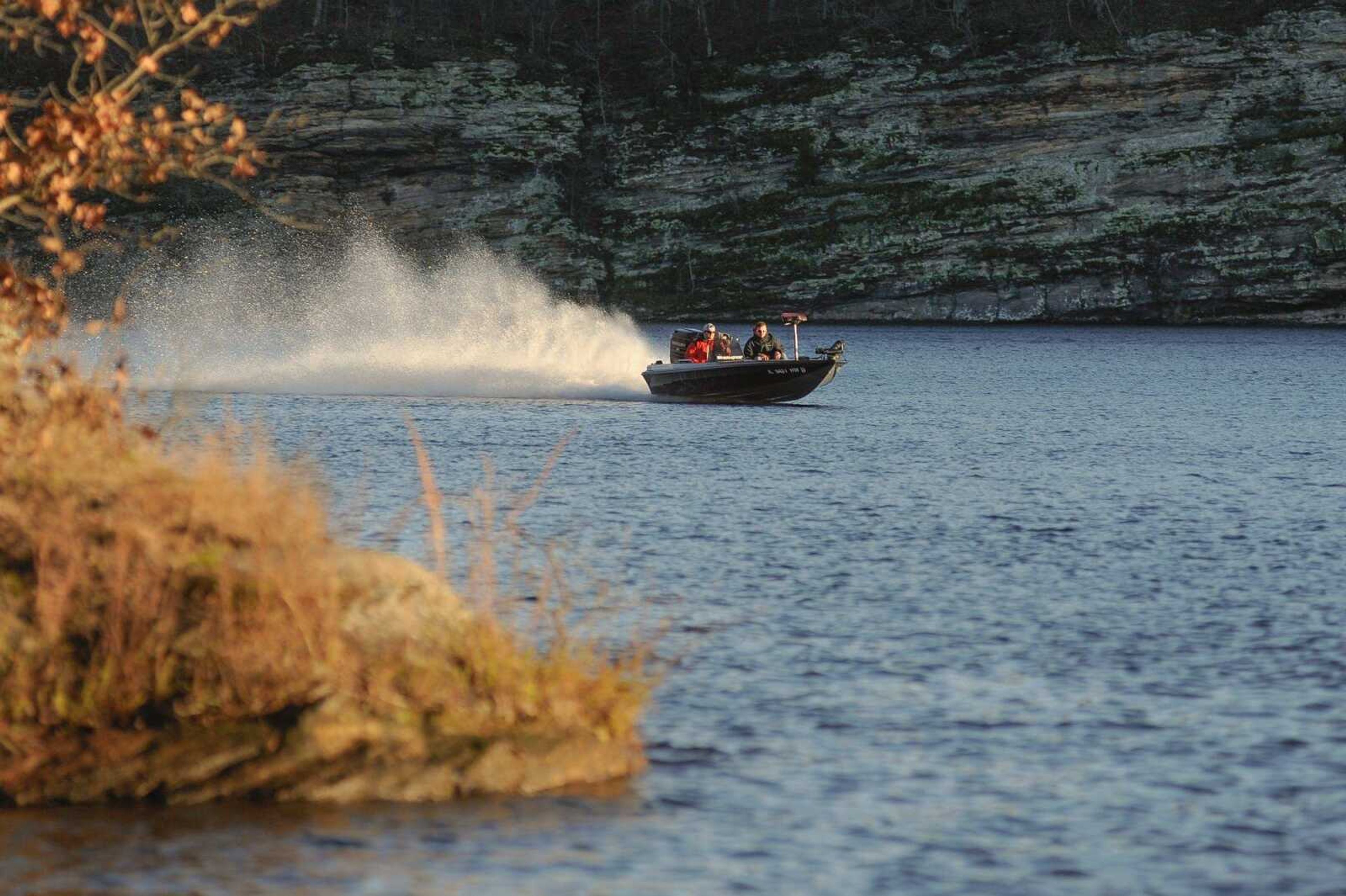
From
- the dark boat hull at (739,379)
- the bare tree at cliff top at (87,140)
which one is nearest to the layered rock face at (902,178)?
the dark boat hull at (739,379)

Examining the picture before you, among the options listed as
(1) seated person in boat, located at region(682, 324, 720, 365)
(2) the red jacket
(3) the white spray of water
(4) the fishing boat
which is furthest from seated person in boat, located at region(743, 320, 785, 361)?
(3) the white spray of water

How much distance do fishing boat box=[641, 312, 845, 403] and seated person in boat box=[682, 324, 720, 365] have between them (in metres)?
0.06

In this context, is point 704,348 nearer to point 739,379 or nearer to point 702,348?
point 702,348

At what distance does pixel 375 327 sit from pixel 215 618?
9986 cm

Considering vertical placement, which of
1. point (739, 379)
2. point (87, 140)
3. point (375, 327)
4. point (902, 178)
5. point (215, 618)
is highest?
point (902, 178)

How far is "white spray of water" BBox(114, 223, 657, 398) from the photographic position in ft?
206

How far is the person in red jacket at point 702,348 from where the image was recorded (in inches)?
2014

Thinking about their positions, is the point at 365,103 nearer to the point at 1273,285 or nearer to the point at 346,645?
the point at 1273,285

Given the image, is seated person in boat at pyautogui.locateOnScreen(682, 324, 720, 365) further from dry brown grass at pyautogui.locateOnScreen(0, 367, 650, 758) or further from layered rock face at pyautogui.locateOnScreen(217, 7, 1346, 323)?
layered rock face at pyautogui.locateOnScreen(217, 7, 1346, 323)

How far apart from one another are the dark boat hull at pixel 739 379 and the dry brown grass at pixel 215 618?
38959mm

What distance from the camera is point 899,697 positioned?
49.2 ft

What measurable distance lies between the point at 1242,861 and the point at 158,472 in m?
7.02

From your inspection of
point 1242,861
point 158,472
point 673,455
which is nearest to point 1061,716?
point 1242,861

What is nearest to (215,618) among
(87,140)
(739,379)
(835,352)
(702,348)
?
(87,140)
